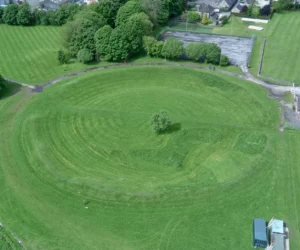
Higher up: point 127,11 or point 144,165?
point 127,11

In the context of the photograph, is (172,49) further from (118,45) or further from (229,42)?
(229,42)

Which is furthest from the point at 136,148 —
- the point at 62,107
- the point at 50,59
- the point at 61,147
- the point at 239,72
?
the point at 50,59

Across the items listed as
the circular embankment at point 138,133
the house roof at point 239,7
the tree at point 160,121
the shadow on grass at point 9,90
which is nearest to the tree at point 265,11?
the house roof at point 239,7

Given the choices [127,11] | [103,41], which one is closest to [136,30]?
[103,41]

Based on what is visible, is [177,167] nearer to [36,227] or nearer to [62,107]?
[36,227]

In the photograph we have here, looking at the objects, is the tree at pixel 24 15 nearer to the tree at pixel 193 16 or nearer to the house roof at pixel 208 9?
the tree at pixel 193 16

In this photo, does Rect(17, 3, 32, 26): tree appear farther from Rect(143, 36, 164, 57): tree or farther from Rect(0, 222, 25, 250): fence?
Rect(0, 222, 25, 250): fence

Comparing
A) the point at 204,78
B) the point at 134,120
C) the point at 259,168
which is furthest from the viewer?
the point at 204,78
